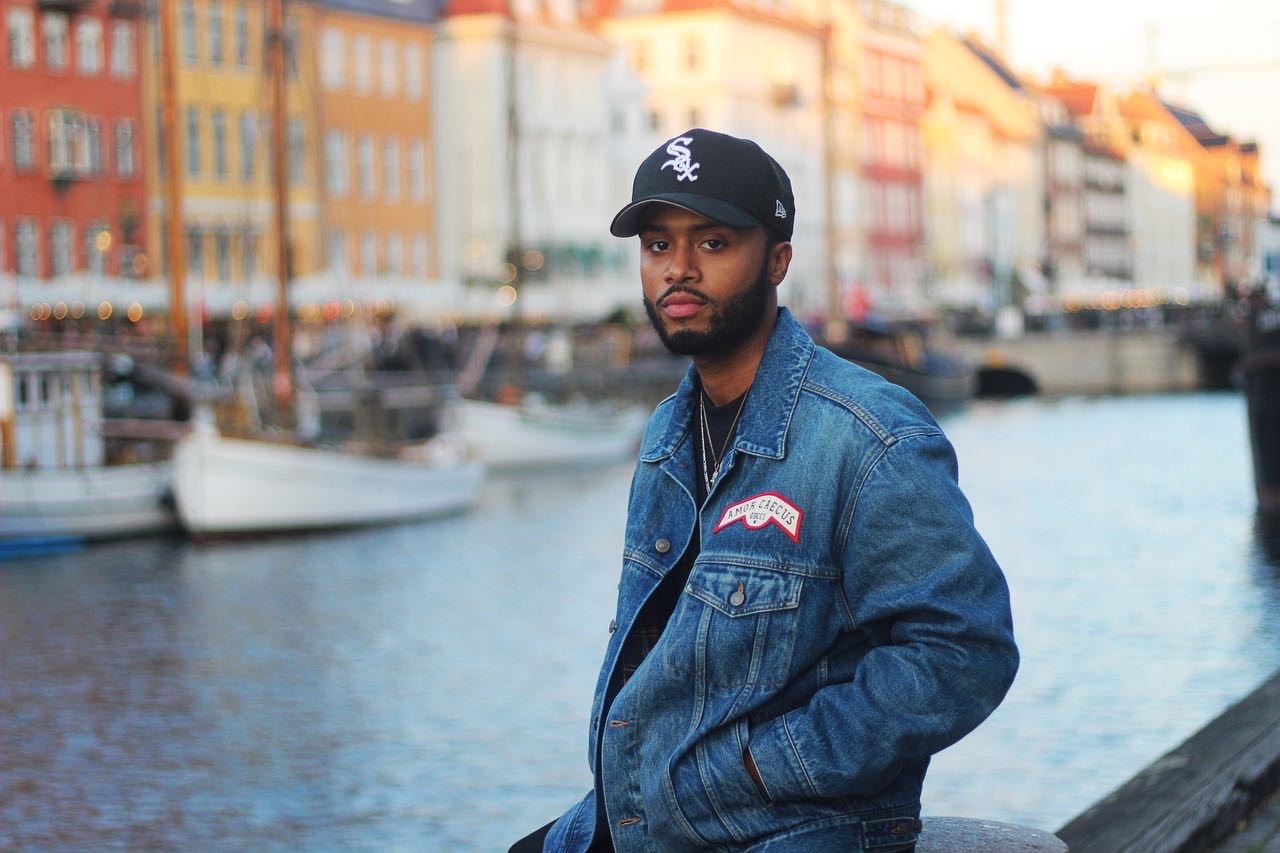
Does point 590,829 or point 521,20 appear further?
point 521,20

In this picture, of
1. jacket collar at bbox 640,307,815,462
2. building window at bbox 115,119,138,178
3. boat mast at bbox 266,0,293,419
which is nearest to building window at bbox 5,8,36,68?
building window at bbox 115,119,138,178

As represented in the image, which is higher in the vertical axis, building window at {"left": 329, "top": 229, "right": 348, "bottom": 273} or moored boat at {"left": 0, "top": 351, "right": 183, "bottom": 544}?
building window at {"left": 329, "top": 229, "right": 348, "bottom": 273}

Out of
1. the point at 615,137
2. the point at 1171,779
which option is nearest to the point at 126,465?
the point at 1171,779

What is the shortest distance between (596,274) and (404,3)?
1123cm

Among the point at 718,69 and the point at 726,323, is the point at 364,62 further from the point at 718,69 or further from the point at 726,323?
the point at 726,323

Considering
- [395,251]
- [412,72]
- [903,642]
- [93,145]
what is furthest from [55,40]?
[903,642]

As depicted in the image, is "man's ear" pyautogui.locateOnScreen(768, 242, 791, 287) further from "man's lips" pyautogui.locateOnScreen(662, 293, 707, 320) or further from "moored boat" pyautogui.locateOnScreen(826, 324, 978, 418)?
"moored boat" pyautogui.locateOnScreen(826, 324, 978, 418)

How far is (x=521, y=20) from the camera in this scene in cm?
7131

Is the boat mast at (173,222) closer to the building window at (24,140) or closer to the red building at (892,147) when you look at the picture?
the building window at (24,140)

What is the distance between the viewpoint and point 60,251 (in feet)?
178

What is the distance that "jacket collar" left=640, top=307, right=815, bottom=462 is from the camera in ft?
10.4

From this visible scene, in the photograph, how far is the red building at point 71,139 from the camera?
53.6 meters

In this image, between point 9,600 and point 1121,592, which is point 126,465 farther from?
point 1121,592

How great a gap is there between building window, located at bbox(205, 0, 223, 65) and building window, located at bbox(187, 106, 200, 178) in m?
1.84
